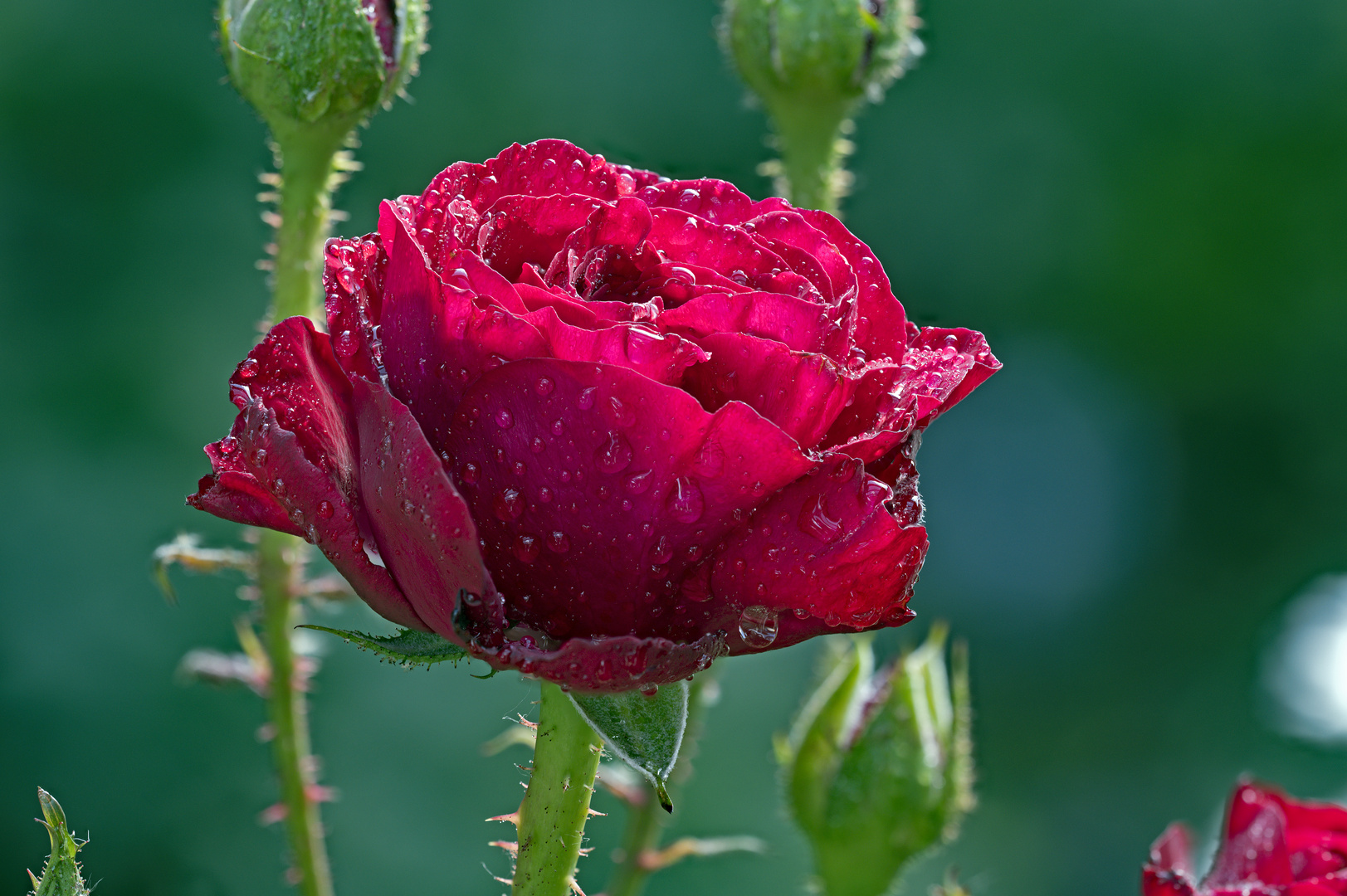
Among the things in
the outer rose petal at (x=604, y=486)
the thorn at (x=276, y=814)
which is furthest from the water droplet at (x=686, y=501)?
the thorn at (x=276, y=814)

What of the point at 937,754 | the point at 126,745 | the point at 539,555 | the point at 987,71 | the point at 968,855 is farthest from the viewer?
the point at 987,71

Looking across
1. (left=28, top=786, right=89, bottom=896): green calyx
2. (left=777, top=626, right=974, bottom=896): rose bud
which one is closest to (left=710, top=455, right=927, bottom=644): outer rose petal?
(left=28, top=786, right=89, bottom=896): green calyx

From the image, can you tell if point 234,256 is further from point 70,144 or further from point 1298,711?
point 1298,711

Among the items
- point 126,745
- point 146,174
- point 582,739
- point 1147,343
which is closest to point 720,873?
point 126,745

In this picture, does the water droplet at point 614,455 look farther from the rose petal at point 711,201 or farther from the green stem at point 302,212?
the green stem at point 302,212

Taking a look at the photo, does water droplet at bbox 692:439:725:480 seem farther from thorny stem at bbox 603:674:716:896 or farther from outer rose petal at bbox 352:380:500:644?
thorny stem at bbox 603:674:716:896

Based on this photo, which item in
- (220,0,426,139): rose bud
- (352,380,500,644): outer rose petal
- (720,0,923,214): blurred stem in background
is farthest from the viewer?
(720,0,923,214): blurred stem in background
